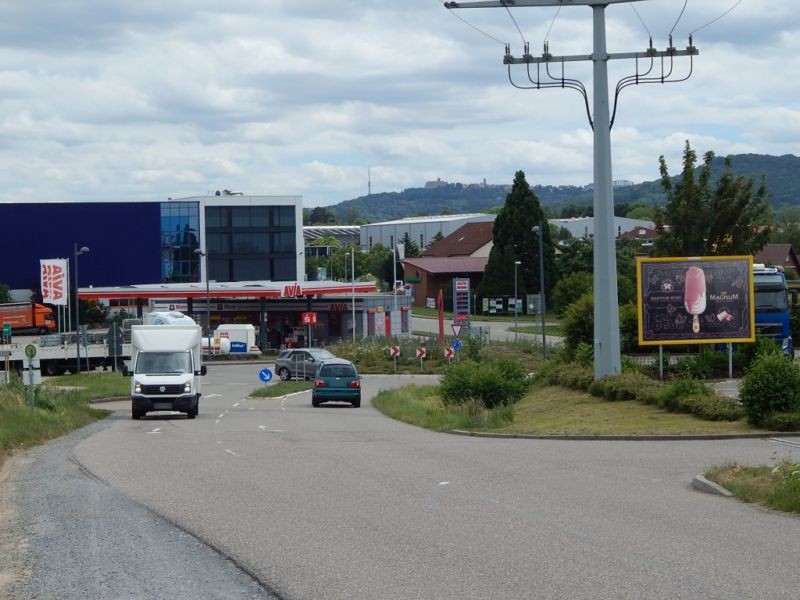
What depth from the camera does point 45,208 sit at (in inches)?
4291

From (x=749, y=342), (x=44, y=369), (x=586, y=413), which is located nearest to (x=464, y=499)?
(x=586, y=413)

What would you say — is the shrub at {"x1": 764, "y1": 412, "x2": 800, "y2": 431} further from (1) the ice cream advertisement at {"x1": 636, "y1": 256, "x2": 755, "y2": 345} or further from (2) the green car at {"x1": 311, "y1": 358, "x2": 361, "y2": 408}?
(2) the green car at {"x1": 311, "y1": 358, "x2": 361, "y2": 408}

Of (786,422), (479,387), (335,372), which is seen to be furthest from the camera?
(335,372)

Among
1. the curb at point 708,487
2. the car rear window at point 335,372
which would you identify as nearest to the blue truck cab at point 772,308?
the car rear window at point 335,372

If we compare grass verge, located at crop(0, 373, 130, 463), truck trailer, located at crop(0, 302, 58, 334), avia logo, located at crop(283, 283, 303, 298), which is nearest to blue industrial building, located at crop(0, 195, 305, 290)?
truck trailer, located at crop(0, 302, 58, 334)

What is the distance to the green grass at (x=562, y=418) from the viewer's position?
80.3ft

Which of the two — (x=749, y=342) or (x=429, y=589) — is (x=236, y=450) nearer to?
(x=429, y=589)

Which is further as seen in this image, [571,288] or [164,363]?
[571,288]

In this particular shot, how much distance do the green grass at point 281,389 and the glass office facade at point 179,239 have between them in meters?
60.1

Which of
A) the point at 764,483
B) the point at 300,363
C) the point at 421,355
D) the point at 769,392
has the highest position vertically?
the point at 769,392

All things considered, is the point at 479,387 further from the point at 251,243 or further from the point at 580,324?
the point at 251,243

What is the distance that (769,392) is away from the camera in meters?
23.4

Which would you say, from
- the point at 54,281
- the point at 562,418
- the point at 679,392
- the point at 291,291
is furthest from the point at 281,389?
the point at 291,291

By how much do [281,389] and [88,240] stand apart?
213 feet
